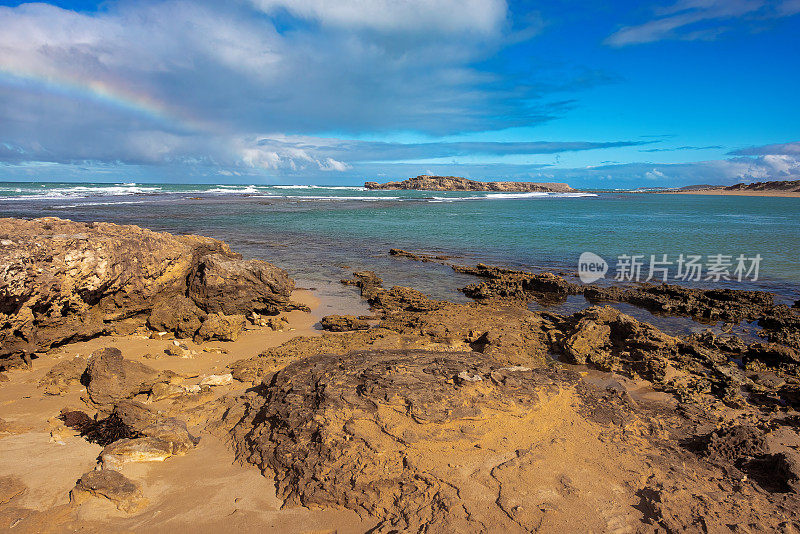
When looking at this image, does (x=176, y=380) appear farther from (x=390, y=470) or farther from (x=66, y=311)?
(x=390, y=470)

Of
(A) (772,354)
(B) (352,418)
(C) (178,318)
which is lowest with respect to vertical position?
(A) (772,354)

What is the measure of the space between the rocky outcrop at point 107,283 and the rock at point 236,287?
0.06 feet

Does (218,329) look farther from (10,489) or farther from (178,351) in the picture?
(10,489)

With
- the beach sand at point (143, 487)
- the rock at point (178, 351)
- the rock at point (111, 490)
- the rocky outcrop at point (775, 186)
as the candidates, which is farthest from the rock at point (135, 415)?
the rocky outcrop at point (775, 186)

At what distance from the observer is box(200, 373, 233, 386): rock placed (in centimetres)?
578

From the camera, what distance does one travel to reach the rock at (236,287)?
843 centimetres

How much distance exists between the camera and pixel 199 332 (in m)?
7.46

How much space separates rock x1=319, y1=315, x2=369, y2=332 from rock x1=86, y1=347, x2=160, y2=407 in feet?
11.1

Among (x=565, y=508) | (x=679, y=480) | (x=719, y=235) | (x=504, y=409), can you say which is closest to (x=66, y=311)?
(x=504, y=409)

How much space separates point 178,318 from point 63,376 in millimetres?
2182

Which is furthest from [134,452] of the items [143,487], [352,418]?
[352,418]

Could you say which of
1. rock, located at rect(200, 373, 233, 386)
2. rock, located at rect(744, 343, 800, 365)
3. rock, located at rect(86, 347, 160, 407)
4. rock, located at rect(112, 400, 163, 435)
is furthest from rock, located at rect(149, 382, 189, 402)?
rock, located at rect(744, 343, 800, 365)

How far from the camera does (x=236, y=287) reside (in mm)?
8625

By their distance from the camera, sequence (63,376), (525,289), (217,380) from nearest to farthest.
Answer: (63,376) < (217,380) < (525,289)
